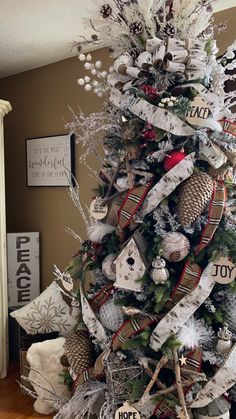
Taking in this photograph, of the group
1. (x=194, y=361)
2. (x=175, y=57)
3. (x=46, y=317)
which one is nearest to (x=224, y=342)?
(x=194, y=361)

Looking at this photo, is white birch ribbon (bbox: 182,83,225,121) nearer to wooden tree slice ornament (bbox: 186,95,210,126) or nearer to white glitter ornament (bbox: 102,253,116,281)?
wooden tree slice ornament (bbox: 186,95,210,126)

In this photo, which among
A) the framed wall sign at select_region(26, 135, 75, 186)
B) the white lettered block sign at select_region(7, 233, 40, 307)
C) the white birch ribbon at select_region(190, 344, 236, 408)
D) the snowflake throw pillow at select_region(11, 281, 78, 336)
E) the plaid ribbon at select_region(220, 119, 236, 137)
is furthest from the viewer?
the white lettered block sign at select_region(7, 233, 40, 307)

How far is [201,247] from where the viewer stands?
1.16 m

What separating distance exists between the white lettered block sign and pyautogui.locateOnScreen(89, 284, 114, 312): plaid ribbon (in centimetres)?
173

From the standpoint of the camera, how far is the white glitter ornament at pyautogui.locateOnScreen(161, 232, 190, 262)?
115 centimetres

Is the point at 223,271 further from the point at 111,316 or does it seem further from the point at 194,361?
the point at 111,316

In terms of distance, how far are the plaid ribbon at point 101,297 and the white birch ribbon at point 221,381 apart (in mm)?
394

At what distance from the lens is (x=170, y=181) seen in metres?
1.16

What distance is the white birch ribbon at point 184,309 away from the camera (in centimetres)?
113

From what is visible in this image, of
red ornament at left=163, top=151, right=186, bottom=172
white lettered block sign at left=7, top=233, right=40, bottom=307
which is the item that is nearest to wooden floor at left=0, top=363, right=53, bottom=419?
white lettered block sign at left=7, top=233, right=40, bottom=307

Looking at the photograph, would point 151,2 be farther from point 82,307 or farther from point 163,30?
point 82,307

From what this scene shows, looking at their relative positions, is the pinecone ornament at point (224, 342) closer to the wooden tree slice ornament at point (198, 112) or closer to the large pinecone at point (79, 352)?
the large pinecone at point (79, 352)

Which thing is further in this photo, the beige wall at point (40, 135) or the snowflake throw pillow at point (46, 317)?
the beige wall at point (40, 135)

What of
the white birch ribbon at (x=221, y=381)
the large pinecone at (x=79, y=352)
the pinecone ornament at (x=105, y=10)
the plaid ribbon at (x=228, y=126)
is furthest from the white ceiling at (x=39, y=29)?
the white birch ribbon at (x=221, y=381)
